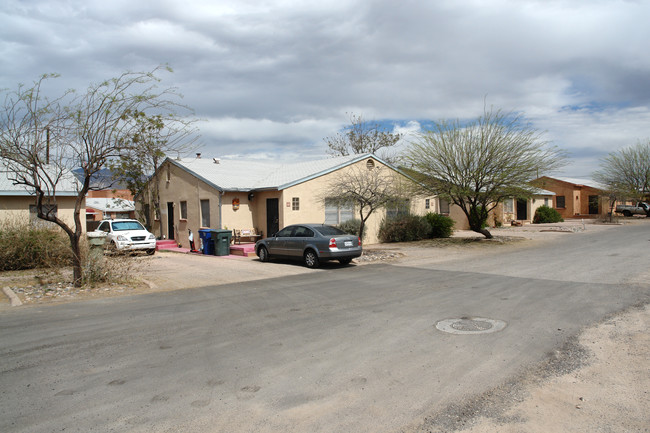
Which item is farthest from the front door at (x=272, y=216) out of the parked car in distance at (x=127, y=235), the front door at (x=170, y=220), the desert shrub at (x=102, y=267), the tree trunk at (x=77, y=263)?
the tree trunk at (x=77, y=263)

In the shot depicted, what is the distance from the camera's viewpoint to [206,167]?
2308 cm

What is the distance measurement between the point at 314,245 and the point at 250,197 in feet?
23.6

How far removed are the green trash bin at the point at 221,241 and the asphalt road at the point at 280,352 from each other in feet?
25.5

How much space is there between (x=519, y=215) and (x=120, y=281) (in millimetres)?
34846

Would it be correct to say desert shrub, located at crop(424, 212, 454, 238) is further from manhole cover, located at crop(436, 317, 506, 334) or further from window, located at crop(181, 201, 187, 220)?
manhole cover, located at crop(436, 317, 506, 334)

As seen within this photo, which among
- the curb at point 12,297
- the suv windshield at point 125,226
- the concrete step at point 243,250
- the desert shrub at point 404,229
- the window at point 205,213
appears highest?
the window at point 205,213

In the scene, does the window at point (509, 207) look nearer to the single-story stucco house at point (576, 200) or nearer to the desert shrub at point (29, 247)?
the single-story stucco house at point (576, 200)

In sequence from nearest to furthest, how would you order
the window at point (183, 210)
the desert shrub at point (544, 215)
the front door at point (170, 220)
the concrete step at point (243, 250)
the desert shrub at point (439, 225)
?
the concrete step at point (243, 250) < the window at point (183, 210) < the front door at point (170, 220) < the desert shrub at point (439, 225) < the desert shrub at point (544, 215)

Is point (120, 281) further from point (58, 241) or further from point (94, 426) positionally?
point (94, 426)

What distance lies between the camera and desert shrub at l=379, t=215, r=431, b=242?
2309 centimetres

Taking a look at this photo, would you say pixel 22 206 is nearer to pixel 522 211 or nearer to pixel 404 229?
pixel 404 229

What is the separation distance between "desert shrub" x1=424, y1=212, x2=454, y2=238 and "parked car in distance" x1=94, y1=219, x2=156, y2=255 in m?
14.1

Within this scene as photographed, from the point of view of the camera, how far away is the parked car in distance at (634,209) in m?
44.5

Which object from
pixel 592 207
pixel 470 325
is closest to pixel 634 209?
pixel 592 207
